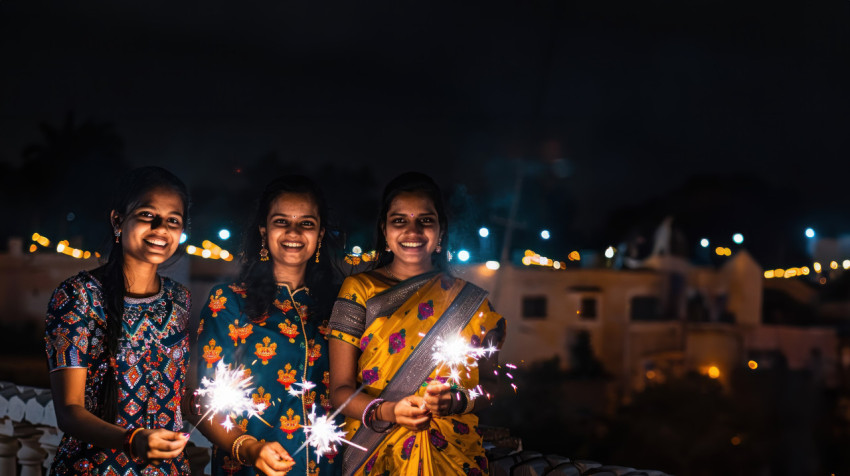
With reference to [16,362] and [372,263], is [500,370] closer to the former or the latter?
[372,263]

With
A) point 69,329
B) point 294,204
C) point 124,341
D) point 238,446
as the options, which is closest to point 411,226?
point 294,204

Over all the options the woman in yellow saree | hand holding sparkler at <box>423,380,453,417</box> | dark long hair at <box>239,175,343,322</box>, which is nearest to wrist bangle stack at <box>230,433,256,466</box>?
the woman in yellow saree

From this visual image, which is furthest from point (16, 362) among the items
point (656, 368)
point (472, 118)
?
point (656, 368)

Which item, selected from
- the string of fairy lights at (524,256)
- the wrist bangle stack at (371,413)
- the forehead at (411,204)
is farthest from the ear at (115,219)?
the wrist bangle stack at (371,413)

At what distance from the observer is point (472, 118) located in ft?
39.7

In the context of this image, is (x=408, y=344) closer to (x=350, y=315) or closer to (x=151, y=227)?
(x=350, y=315)

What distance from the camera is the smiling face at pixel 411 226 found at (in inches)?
102

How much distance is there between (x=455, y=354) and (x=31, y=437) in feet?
9.10

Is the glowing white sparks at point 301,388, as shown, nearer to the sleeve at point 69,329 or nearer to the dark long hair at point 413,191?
the dark long hair at point 413,191

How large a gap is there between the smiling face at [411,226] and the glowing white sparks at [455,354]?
0.34m

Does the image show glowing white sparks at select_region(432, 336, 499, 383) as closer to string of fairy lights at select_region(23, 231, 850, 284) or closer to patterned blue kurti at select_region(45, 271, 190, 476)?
string of fairy lights at select_region(23, 231, 850, 284)

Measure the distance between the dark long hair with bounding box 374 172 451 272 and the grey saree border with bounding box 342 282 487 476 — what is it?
19cm

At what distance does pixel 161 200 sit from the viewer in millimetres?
2541

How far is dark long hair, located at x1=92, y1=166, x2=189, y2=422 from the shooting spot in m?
2.40
